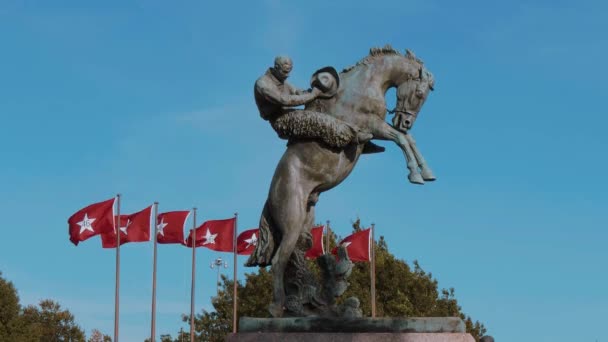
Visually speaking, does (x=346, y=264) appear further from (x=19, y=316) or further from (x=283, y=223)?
(x=19, y=316)

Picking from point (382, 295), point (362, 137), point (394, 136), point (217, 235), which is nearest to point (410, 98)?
point (394, 136)

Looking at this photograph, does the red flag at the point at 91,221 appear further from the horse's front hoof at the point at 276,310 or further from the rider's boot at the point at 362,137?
the rider's boot at the point at 362,137

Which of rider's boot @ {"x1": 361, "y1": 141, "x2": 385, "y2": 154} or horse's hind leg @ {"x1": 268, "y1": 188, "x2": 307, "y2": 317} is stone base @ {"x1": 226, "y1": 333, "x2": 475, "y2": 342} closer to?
horse's hind leg @ {"x1": 268, "y1": 188, "x2": 307, "y2": 317}

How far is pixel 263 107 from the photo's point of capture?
36.8ft

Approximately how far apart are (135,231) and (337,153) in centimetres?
2089

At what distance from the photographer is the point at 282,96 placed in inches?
433

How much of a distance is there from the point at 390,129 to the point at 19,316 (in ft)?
110

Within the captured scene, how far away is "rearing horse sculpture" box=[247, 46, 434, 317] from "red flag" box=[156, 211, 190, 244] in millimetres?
20624

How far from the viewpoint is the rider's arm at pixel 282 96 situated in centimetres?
1097

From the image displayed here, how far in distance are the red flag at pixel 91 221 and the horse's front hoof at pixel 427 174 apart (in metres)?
19.8

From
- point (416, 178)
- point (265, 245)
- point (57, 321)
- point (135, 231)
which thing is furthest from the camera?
point (57, 321)

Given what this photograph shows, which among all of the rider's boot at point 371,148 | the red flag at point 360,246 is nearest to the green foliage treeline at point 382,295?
the red flag at point 360,246

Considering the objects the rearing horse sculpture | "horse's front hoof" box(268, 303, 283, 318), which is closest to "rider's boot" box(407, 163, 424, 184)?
the rearing horse sculpture

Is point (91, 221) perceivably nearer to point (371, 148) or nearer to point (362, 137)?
point (371, 148)
